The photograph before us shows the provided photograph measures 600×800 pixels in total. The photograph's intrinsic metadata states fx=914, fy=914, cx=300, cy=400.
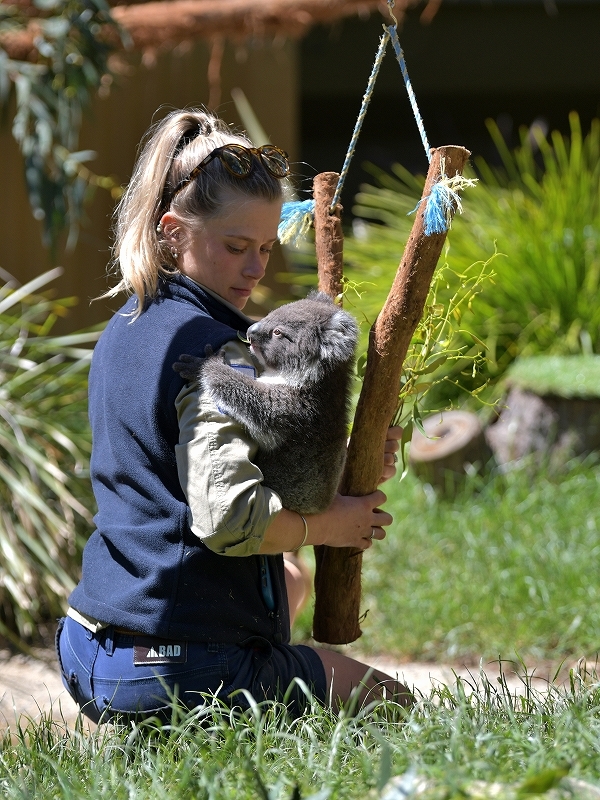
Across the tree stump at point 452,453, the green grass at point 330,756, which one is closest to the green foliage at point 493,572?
the tree stump at point 452,453

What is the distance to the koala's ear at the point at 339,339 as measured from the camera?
223 centimetres

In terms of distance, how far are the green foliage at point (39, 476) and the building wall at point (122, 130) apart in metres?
2.28

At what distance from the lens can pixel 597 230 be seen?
646 cm

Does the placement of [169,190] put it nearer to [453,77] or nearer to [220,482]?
[220,482]

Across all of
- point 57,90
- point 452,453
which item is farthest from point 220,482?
point 57,90

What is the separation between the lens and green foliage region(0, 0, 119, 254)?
191 inches

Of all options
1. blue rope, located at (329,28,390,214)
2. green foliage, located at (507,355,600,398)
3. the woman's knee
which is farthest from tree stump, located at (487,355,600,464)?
the woman's knee

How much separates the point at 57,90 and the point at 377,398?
3.67 metres

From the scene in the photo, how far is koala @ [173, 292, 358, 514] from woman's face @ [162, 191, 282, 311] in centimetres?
18

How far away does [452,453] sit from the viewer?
5.70 metres

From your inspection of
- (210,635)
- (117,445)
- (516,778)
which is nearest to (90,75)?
(117,445)

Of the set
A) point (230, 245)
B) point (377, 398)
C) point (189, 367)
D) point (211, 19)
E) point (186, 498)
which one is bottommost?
point (186, 498)

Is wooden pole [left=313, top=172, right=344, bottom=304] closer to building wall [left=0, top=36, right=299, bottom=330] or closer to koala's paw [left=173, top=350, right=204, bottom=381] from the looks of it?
koala's paw [left=173, top=350, right=204, bottom=381]

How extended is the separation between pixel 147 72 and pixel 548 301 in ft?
14.0
